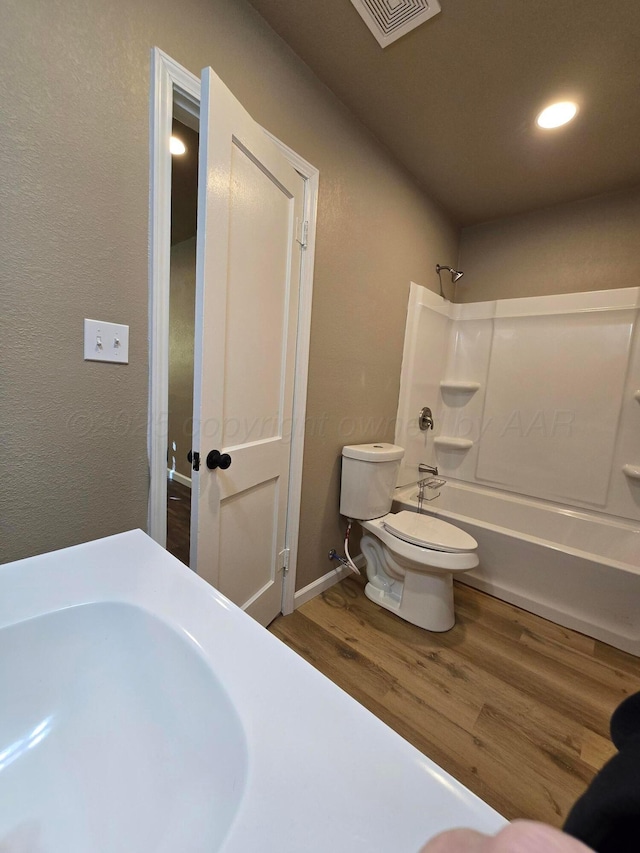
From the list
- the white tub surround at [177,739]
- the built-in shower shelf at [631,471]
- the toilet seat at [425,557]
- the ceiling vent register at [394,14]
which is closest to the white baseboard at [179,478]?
the toilet seat at [425,557]

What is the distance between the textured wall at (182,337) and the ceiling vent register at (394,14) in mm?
2129

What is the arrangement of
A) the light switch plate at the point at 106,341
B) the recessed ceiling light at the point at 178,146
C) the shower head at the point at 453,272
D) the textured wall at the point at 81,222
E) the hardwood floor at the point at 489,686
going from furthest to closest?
the shower head at the point at 453,272 < the recessed ceiling light at the point at 178,146 < the hardwood floor at the point at 489,686 < the light switch plate at the point at 106,341 < the textured wall at the point at 81,222

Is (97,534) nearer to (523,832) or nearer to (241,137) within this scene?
(523,832)

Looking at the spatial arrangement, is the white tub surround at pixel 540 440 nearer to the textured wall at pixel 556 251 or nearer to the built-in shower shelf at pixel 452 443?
the built-in shower shelf at pixel 452 443

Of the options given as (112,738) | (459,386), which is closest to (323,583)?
(112,738)

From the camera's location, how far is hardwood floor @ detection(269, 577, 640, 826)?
1.11 meters

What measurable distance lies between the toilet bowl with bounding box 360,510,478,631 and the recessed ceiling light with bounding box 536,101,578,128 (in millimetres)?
2028

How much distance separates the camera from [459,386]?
2615 millimetres

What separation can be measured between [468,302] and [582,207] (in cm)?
83

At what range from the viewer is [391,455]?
6.17ft

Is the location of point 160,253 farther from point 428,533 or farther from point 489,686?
point 489,686

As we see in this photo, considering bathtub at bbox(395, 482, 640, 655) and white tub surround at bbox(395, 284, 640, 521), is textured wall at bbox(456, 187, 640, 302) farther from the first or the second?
bathtub at bbox(395, 482, 640, 655)

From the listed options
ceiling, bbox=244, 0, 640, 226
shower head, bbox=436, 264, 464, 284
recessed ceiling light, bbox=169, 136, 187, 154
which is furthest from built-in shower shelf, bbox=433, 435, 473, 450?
recessed ceiling light, bbox=169, 136, 187, 154

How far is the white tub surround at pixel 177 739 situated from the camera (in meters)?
0.32
